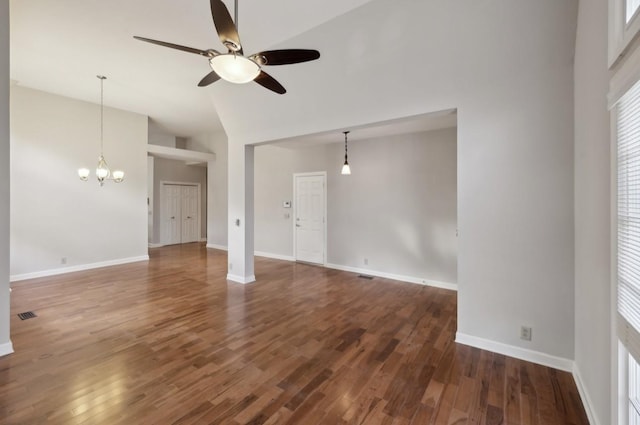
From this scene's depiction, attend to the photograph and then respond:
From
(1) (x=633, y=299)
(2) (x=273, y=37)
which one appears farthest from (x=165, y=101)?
(1) (x=633, y=299)

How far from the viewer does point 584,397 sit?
2008 millimetres

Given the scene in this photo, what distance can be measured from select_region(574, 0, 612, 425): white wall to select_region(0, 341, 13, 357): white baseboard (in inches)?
191

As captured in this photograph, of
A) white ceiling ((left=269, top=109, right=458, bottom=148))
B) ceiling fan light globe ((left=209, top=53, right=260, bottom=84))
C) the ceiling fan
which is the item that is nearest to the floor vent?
the ceiling fan

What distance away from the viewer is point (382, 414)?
1.90 metres

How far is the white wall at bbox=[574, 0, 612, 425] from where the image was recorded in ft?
5.39

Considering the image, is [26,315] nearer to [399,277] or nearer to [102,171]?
[102,171]

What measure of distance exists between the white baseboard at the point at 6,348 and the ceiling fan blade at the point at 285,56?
11.9 ft

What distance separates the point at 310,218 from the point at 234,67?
4720 mm

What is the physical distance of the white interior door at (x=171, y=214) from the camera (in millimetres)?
9094

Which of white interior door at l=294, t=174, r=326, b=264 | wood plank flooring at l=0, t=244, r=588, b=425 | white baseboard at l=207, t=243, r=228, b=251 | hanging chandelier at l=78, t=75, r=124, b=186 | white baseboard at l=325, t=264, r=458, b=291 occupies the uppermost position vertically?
hanging chandelier at l=78, t=75, r=124, b=186

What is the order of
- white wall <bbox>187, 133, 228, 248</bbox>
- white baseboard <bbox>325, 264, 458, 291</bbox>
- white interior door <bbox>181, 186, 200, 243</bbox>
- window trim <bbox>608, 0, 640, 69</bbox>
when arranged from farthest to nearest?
white interior door <bbox>181, 186, 200, 243</bbox> < white wall <bbox>187, 133, 228, 248</bbox> < white baseboard <bbox>325, 264, 458, 291</bbox> < window trim <bbox>608, 0, 640, 69</bbox>

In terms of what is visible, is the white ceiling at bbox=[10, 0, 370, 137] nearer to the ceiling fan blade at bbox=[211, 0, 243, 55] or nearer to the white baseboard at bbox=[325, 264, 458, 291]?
the ceiling fan blade at bbox=[211, 0, 243, 55]

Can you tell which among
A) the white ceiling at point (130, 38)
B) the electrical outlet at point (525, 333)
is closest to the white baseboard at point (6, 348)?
the white ceiling at point (130, 38)

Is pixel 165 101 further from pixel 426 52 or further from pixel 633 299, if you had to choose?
pixel 633 299
